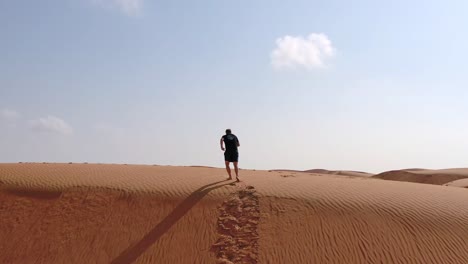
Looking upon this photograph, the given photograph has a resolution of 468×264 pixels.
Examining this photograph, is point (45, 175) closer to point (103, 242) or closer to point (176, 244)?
point (103, 242)

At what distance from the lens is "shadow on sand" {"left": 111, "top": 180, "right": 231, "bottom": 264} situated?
882 centimetres

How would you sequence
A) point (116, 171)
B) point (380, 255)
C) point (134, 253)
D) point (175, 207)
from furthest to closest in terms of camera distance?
point (116, 171) < point (175, 207) < point (134, 253) < point (380, 255)

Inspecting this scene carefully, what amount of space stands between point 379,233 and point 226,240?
320 cm

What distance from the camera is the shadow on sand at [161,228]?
8.82 meters

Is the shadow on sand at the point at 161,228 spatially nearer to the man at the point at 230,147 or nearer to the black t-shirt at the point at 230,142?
the man at the point at 230,147

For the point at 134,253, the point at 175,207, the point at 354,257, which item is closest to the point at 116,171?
the point at 175,207

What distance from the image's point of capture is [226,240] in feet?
29.3

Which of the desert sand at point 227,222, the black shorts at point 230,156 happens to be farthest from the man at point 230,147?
the desert sand at point 227,222

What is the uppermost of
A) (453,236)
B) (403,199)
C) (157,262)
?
(403,199)

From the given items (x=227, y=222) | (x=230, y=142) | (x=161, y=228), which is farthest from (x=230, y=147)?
(x=161, y=228)

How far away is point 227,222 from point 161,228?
149 cm

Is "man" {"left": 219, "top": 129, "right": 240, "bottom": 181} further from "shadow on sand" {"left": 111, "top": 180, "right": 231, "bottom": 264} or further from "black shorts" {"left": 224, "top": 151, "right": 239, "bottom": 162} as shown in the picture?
"shadow on sand" {"left": 111, "top": 180, "right": 231, "bottom": 264}

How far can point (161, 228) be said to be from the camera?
31.5ft

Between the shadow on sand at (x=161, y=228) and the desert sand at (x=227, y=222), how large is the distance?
25 millimetres
